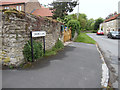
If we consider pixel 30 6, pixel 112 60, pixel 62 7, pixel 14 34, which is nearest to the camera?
pixel 14 34

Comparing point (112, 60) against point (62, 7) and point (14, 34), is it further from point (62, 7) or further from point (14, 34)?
point (62, 7)

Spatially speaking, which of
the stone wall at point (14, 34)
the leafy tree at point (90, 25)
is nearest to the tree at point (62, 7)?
the stone wall at point (14, 34)

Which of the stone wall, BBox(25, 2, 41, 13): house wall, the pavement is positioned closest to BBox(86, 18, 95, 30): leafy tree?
BBox(25, 2, 41, 13): house wall

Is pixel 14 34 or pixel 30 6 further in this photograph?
pixel 30 6

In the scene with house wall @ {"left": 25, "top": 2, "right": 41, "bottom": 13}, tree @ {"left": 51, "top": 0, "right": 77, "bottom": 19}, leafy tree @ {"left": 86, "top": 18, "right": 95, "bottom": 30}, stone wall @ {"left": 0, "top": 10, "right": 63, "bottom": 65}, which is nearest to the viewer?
stone wall @ {"left": 0, "top": 10, "right": 63, "bottom": 65}

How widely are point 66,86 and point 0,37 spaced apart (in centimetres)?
286

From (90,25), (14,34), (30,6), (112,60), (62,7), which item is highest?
(90,25)

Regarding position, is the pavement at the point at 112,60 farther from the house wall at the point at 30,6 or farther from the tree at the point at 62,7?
the house wall at the point at 30,6

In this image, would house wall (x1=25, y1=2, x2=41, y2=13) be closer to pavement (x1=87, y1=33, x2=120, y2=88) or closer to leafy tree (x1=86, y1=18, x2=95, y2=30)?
pavement (x1=87, y1=33, x2=120, y2=88)

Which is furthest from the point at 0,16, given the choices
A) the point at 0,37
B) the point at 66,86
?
the point at 66,86

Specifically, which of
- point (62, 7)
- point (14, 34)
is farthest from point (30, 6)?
point (14, 34)

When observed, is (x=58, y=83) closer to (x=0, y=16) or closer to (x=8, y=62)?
(x=8, y=62)

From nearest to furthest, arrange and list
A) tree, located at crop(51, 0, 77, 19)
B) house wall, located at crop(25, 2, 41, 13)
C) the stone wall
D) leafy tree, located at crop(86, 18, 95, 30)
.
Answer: the stone wall < tree, located at crop(51, 0, 77, 19) < house wall, located at crop(25, 2, 41, 13) < leafy tree, located at crop(86, 18, 95, 30)

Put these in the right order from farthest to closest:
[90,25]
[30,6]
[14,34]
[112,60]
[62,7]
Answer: [90,25] < [30,6] < [62,7] < [112,60] < [14,34]
